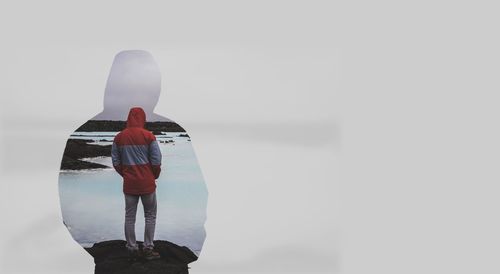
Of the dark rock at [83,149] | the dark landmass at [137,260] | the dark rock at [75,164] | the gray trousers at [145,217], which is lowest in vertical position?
the dark landmass at [137,260]

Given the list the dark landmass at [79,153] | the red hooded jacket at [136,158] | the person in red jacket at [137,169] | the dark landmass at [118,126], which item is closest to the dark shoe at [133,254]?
the person in red jacket at [137,169]

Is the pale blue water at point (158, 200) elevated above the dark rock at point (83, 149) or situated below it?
below

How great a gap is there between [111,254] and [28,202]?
1.84 ft

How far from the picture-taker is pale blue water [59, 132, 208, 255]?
125 inches

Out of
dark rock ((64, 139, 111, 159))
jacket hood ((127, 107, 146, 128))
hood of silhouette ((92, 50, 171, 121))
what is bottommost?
dark rock ((64, 139, 111, 159))

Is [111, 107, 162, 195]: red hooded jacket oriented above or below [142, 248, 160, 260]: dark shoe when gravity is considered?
above

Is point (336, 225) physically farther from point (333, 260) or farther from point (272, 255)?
point (272, 255)

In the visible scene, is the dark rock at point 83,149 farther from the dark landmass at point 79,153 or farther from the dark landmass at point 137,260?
the dark landmass at point 137,260

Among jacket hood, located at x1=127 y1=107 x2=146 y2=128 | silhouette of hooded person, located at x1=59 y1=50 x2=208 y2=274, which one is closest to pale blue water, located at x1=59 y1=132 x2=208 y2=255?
silhouette of hooded person, located at x1=59 y1=50 x2=208 y2=274

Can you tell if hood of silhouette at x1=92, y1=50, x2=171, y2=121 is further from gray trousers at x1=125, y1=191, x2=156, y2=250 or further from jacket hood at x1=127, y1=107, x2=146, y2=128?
gray trousers at x1=125, y1=191, x2=156, y2=250

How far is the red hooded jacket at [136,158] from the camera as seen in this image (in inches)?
121

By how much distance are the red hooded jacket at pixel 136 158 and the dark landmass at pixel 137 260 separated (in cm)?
34

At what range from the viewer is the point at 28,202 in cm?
324

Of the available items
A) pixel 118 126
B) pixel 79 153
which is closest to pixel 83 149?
pixel 79 153
